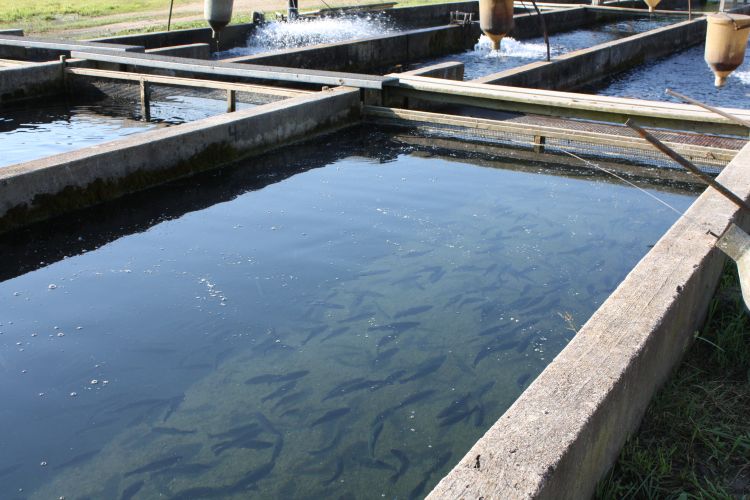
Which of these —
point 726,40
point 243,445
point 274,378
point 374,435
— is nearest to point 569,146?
point 726,40

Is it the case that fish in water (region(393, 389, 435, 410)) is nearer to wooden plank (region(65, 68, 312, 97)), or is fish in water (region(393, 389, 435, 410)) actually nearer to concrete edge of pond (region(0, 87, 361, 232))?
concrete edge of pond (region(0, 87, 361, 232))

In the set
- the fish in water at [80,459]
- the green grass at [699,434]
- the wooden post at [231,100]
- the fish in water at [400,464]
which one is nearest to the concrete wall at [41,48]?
the wooden post at [231,100]

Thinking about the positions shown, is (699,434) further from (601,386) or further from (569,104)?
(569,104)

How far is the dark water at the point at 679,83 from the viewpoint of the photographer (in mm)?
13766

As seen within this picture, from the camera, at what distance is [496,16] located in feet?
36.3

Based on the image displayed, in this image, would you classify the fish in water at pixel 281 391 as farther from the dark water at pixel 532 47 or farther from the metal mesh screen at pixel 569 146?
the dark water at pixel 532 47

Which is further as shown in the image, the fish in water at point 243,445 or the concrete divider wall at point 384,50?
the concrete divider wall at point 384,50

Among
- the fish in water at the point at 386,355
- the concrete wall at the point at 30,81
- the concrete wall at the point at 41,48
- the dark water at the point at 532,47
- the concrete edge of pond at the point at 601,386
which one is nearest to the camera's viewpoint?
the concrete edge of pond at the point at 601,386

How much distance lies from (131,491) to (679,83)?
13607mm

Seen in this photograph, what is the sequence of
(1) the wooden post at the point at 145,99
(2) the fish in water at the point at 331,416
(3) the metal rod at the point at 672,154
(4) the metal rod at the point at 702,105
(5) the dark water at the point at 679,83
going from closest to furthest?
(3) the metal rod at the point at 672,154
(4) the metal rod at the point at 702,105
(2) the fish in water at the point at 331,416
(1) the wooden post at the point at 145,99
(5) the dark water at the point at 679,83

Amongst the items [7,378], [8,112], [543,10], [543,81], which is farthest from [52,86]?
[543,10]

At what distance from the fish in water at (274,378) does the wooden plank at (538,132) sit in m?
4.89

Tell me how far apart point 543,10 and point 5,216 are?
20.9 metres

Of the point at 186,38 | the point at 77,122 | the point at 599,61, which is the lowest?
the point at 77,122
